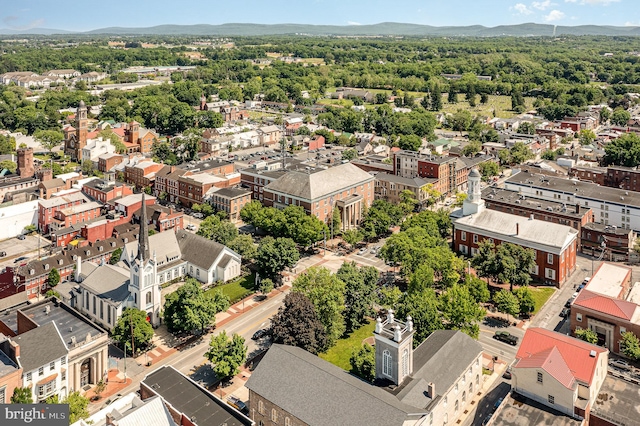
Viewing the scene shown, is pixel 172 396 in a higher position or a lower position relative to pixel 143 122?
lower

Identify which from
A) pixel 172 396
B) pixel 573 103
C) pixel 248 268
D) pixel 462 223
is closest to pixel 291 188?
pixel 248 268

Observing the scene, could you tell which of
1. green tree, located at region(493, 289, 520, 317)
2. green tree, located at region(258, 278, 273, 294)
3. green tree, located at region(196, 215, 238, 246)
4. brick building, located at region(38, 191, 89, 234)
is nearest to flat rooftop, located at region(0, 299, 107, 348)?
green tree, located at region(258, 278, 273, 294)

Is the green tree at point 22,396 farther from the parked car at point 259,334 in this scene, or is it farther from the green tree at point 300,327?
the parked car at point 259,334

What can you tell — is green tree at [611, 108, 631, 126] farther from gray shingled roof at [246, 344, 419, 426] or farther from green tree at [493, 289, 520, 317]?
gray shingled roof at [246, 344, 419, 426]

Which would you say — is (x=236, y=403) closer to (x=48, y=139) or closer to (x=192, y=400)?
(x=192, y=400)

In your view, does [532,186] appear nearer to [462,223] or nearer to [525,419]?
[462,223]

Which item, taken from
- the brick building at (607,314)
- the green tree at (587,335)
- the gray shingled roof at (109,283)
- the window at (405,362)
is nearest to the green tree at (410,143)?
the brick building at (607,314)
